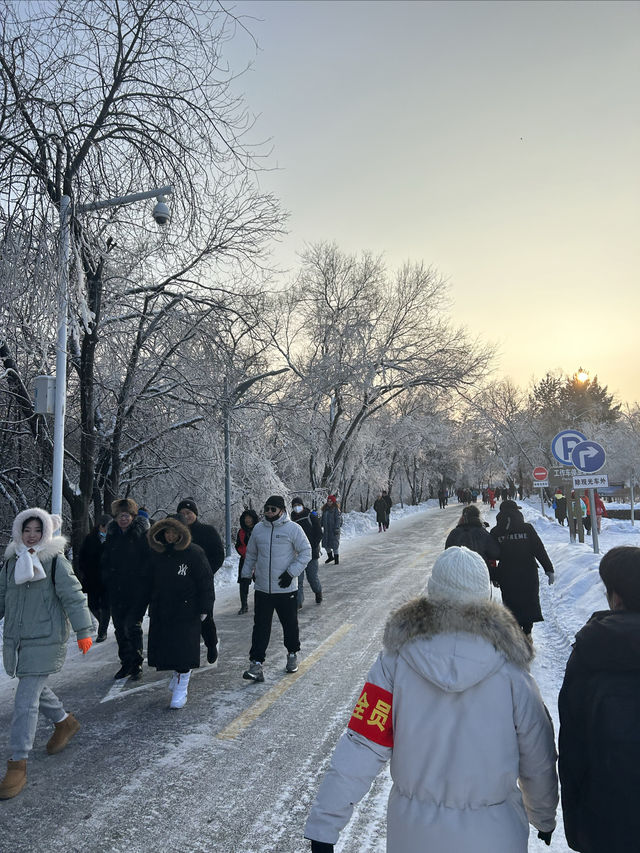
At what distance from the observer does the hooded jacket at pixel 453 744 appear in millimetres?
1936

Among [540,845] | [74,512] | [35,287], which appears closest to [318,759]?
[540,845]

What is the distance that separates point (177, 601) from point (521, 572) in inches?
146

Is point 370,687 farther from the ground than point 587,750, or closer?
farther from the ground

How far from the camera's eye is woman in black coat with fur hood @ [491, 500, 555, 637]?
21.4 feet

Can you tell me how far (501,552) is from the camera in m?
6.76

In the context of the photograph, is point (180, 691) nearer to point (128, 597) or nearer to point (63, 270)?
point (128, 597)

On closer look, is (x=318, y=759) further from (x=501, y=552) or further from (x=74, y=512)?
(x=74, y=512)

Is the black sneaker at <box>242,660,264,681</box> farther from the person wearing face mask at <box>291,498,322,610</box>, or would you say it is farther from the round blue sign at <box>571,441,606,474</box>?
the round blue sign at <box>571,441,606,474</box>

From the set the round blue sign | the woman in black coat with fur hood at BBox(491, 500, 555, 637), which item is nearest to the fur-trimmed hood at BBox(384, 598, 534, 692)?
the woman in black coat with fur hood at BBox(491, 500, 555, 637)

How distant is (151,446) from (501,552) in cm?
1019

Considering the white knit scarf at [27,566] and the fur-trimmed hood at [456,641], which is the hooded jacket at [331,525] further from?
the fur-trimmed hood at [456,641]

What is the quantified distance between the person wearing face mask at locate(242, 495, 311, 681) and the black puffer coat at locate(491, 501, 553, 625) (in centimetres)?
222

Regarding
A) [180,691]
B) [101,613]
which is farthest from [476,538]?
[101,613]

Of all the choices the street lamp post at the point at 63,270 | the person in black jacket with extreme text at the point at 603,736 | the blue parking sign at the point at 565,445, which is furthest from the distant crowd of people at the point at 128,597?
the blue parking sign at the point at 565,445
